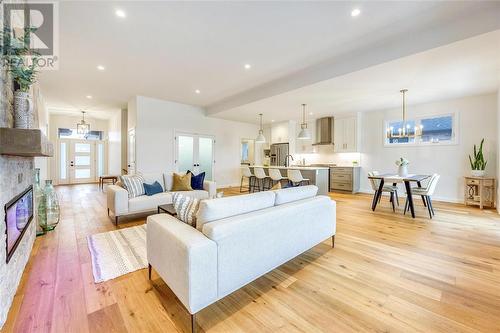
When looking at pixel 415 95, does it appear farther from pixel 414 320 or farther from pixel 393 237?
pixel 414 320

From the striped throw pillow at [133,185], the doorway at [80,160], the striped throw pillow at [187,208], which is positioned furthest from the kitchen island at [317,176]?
the doorway at [80,160]

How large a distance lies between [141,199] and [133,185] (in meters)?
0.32

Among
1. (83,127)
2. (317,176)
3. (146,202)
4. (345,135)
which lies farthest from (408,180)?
(83,127)

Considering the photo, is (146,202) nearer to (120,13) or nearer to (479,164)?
(120,13)

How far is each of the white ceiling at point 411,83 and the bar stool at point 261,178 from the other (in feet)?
6.13

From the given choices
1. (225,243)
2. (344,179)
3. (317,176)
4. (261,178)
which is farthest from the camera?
(344,179)

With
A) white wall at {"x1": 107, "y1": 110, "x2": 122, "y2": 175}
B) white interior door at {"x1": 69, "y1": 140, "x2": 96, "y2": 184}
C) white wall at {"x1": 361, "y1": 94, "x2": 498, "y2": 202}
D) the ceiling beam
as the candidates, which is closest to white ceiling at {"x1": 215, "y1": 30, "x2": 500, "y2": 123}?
the ceiling beam

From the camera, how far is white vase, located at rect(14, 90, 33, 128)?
178cm

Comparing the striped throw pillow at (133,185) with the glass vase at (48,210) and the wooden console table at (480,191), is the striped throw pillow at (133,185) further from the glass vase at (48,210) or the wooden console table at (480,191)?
the wooden console table at (480,191)

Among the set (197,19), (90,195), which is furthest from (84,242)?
(90,195)

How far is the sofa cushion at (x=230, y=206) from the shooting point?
5.40 feet

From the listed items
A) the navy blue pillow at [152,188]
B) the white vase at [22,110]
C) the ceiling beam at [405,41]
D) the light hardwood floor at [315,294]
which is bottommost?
the light hardwood floor at [315,294]

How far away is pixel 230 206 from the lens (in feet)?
5.85

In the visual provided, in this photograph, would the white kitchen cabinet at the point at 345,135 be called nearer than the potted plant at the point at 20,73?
No
